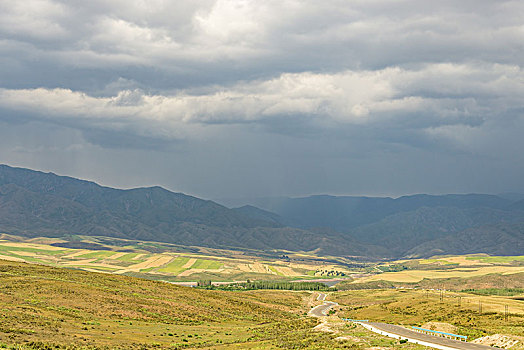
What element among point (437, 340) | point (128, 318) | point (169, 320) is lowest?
point (169, 320)

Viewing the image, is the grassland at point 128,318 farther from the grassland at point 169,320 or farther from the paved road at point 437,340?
the paved road at point 437,340

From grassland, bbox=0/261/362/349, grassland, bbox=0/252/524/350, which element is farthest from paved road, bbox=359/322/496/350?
grassland, bbox=0/261/362/349

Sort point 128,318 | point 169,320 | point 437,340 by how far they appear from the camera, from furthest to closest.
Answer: point 169,320, point 128,318, point 437,340

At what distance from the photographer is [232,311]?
154125 mm

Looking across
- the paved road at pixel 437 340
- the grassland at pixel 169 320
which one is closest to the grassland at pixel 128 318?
the grassland at pixel 169 320

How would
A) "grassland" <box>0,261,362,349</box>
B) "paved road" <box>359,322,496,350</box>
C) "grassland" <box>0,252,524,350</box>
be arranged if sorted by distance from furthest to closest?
1. "grassland" <box>0,261,362,349</box>
2. "grassland" <box>0,252,524,350</box>
3. "paved road" <box>359,322,496,350</box>

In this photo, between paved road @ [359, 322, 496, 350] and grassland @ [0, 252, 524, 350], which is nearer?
paved road @ [359, 322, 496, 350]

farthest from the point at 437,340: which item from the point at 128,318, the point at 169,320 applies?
the point at 128,318

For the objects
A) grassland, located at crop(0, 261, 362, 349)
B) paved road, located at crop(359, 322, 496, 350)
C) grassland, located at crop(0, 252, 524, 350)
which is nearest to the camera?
paved road, located at crop(359, 322, 496, 350)

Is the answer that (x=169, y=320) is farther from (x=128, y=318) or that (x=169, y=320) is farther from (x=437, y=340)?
(x=437, y=340)

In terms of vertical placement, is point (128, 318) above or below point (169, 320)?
above

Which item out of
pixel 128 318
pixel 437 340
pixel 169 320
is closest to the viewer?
pixel 437 340

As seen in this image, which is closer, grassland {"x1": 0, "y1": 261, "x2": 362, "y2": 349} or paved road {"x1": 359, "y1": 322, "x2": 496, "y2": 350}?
paved road {"x1": 359, "y1": 322, "x2": 496, "y2": 350}

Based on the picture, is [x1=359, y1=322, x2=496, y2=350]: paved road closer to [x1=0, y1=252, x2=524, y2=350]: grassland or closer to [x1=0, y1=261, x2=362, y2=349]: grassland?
[x1=0, y1=252, x2=524, y2=350]: grassland
